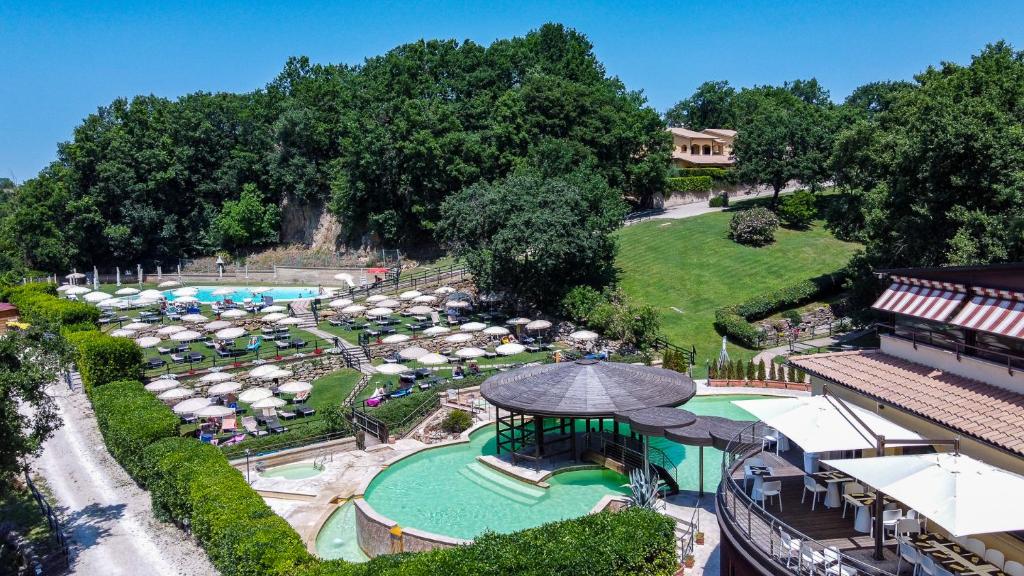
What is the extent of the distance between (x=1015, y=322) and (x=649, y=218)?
185ft

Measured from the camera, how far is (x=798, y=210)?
197 feet

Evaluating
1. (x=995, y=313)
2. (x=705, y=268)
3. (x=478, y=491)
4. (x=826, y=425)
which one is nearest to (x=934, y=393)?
(x=995, y=313)

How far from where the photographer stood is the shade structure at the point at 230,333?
41.0 metres

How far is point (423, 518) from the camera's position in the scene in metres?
20.9

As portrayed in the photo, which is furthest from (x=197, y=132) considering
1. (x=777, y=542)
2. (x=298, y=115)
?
(x=777, y=542)

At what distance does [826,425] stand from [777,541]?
2569 mm

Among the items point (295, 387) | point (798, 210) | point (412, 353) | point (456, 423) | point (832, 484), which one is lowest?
point (456, 423)

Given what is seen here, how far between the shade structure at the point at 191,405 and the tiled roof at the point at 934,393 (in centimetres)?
2249

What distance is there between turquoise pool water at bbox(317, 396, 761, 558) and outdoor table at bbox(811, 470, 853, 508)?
26.0 ft

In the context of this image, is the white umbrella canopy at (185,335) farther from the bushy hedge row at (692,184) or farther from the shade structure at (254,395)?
the bushy hedge row at (692,184)

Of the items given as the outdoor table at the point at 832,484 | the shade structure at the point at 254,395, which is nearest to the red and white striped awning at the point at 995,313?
the outdoor table at the point at 832,484

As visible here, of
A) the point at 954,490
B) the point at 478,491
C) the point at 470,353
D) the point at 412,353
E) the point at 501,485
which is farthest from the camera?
the point at 470,353

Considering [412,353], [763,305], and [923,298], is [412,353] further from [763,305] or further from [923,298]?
[923,298]

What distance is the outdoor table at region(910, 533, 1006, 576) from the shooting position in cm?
1103
